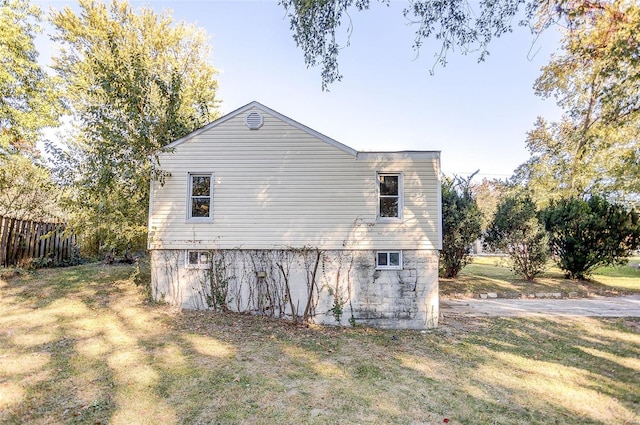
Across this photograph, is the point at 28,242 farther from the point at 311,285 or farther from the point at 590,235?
the point at 590,235

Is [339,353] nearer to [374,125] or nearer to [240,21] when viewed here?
[240,21]

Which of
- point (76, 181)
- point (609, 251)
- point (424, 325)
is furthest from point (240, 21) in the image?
point (609, 251)

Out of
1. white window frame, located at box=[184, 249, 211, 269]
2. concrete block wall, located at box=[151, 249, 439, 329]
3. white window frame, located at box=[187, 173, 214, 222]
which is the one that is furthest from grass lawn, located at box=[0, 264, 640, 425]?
white window frame, located at box=[187, 173, 214, 222]

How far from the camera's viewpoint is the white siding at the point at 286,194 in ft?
29.7

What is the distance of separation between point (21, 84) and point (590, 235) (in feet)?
73.9

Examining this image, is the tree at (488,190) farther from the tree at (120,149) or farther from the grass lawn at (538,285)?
the tree at (120,149)

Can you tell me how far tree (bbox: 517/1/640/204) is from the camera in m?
7.24

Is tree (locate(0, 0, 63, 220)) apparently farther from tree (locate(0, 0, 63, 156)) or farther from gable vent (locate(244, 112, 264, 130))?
gable vent (locate(244, 112, 264, 130))

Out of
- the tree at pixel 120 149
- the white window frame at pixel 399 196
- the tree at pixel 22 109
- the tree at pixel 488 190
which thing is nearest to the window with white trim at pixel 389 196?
the white window frame at pixel 399 196

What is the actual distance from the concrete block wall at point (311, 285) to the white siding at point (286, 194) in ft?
1.03

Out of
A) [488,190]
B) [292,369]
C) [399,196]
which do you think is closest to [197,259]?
[292,369]

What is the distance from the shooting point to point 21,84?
1277cm

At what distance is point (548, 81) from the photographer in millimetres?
18781

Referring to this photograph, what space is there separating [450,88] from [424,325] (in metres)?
9.07
